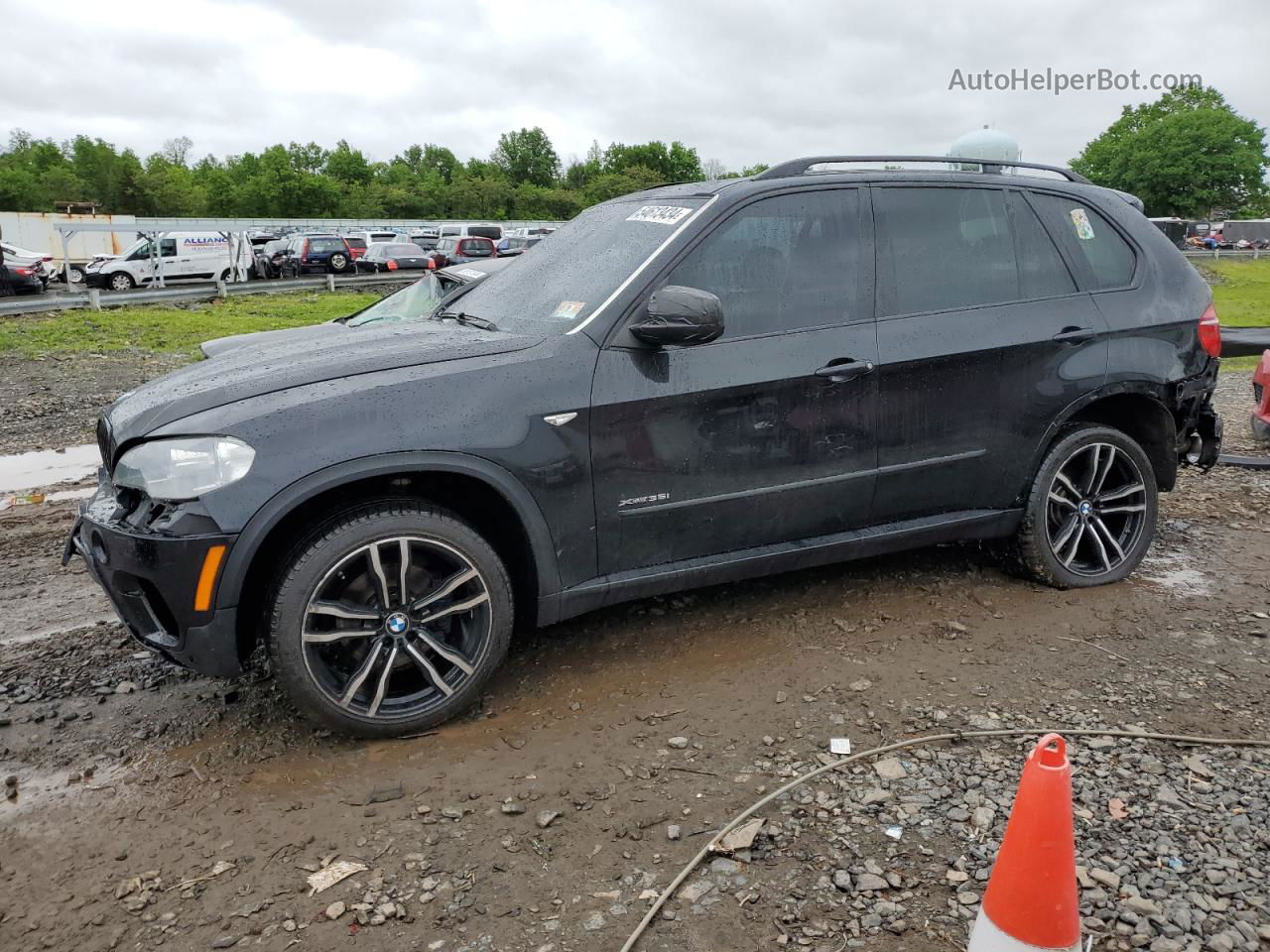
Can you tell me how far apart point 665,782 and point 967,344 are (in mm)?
2238

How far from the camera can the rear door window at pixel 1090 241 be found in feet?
14.6

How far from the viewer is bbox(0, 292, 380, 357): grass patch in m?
15.3

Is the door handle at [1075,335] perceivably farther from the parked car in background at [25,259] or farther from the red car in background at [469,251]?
the red car in background at [469,251]

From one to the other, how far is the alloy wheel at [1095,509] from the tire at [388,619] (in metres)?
2.67

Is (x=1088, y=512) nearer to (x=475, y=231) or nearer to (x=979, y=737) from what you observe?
(x=979, y=737)

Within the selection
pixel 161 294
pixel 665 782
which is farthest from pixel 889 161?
pixel 161 294

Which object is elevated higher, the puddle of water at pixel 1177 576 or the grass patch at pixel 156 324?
the grass patch at pixel 156 324

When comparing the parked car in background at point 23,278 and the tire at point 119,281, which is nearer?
the parked car in background at point 23,278

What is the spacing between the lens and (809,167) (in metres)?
4.07

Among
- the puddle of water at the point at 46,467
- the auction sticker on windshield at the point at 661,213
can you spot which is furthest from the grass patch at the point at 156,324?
the auction sticker on windshield at the point at 661,213

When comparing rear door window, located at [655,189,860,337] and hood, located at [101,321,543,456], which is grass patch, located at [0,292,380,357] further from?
rear door window, located at [655,189,860,337]

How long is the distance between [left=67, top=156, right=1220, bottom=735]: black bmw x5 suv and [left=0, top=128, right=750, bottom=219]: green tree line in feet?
284

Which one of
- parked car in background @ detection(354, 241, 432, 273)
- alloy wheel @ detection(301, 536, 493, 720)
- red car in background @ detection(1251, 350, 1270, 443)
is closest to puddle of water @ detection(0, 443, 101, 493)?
alloy wheel @ detection(301, 536, 493, 720)

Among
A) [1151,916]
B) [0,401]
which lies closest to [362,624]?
[1151,916]
